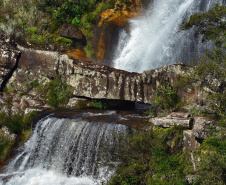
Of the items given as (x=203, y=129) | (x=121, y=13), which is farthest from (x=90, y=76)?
(x=121, y=13)

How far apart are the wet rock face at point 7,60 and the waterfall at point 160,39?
7297 millimetres

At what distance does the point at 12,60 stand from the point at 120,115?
27.5 ft

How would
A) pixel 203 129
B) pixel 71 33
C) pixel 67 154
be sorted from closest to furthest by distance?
pixel 203 129 → pixel 67 154 → pixel 71 33

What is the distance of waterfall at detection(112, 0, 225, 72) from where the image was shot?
1931cm

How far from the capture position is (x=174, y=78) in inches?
567

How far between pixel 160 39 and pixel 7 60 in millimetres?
10781

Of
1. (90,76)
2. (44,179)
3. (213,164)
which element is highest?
(90,76)

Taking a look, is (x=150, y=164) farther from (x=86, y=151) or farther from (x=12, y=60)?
(x=12, y=60)

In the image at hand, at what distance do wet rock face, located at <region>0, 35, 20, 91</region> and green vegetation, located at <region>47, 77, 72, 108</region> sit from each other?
289 cm

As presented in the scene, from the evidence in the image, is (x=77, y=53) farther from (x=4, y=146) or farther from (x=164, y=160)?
(x=164, y=160)

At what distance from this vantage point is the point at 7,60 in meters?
18.6

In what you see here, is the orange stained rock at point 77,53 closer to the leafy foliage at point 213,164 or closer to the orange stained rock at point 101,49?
the orange stained rock at point 101,49

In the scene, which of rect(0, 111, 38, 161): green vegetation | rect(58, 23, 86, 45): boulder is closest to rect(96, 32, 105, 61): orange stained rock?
rect(58, 23, 86, 45): boulder

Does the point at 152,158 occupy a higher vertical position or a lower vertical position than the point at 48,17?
lower
